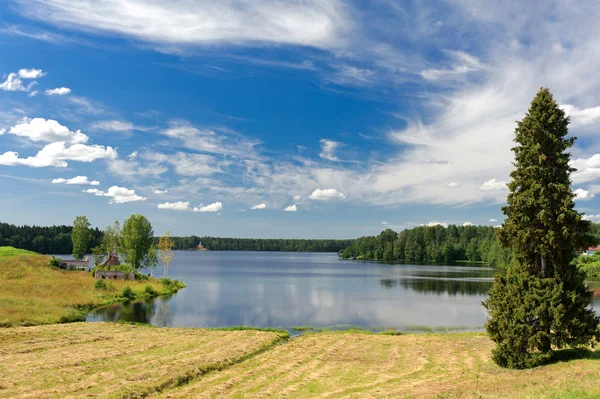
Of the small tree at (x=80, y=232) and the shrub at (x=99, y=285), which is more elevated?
the small tree at (x=80, y=232)

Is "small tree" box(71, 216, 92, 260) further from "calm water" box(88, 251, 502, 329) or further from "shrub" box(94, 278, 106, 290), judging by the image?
"shrub" box(94, 278, 106, 290)

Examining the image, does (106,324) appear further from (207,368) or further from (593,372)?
(593,372)

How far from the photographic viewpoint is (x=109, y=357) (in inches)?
886

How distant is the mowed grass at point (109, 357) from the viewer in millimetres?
17188

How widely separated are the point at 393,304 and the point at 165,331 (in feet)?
104

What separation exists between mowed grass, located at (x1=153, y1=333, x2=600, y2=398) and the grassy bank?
23636mm

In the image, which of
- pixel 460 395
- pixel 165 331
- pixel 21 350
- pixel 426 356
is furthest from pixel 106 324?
pixel 460 395

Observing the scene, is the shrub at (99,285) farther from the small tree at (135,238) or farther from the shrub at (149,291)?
the small tree at (135,238)

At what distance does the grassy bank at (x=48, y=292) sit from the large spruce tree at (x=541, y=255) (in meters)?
35.4

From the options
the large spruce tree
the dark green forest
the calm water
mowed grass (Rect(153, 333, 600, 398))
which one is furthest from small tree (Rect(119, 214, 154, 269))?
the dark green forest

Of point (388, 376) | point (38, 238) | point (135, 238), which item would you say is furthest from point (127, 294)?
point (38, 238)

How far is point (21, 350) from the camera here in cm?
2391

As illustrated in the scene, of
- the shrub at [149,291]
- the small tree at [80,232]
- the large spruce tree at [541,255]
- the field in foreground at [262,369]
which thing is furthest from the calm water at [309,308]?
the small tree at [80,232]

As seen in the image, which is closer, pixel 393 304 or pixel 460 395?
pixel 460 395
